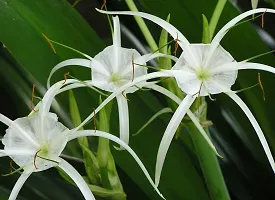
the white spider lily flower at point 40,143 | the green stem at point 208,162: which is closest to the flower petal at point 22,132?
the white spider lily flower at point 40,143

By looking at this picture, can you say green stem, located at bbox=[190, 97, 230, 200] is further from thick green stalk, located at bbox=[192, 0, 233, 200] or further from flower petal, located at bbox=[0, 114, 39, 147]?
flower petal, located at bbox=[0, 114, 39, 147]

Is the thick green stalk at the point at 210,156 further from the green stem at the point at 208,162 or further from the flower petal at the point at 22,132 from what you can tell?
the flower petal at the point at 22,132

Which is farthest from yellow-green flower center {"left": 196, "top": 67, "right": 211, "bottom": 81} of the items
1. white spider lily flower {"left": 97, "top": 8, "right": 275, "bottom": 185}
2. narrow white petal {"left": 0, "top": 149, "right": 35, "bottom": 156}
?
narrow white petal {"left": 0, "top": 149, "right": 35, "bottom": 156}

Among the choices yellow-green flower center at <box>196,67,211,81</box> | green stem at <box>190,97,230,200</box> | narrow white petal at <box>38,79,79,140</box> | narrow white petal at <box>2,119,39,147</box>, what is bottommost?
green stem at <box>190,97,230,200</box>

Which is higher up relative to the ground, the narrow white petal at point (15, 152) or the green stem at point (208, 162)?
the narrow white petal at point (15, 152)

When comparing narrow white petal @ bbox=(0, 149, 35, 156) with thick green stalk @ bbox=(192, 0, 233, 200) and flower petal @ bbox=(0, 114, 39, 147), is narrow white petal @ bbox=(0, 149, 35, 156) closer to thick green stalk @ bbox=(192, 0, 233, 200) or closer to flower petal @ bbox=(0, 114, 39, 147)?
flower petal @ bbox=(0, 114, 39, 147)

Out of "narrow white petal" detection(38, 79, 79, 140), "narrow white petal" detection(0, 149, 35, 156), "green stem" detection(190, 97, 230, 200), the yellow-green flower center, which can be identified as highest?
the yellow-green flower center

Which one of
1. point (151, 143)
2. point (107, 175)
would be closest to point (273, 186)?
point (151, 143)

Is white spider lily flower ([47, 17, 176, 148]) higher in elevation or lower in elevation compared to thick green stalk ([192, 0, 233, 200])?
higher

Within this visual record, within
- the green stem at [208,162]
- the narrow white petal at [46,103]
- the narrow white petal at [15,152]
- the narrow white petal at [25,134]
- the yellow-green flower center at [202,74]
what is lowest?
the green stem at [208,162]

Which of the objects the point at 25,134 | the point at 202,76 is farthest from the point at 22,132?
the point at 202,76
